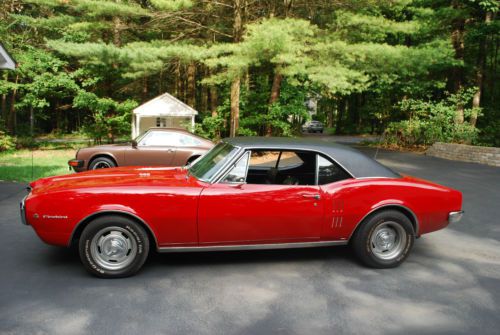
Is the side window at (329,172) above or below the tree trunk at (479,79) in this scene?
below

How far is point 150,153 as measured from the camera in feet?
32.6

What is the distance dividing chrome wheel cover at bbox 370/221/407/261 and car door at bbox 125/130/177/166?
649 cm

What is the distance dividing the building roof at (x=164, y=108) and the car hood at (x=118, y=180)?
546 inches

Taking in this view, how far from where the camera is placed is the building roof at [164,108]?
18.5 m

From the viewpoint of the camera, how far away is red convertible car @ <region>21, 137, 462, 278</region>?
13.0 ft

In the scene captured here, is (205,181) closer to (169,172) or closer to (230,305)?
(169,172)

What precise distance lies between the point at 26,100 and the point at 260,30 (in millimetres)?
13549

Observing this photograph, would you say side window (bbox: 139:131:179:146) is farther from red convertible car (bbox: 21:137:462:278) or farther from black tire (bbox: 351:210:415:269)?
black tire (bbox: 351:210:415:269)

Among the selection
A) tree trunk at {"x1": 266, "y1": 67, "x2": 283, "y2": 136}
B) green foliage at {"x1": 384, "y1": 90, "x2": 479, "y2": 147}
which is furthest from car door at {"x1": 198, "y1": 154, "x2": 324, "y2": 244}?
green foliage at {"x1": 384, "y1": 90, "x2": 479, "y2": 147}

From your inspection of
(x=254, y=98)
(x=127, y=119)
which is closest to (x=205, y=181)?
(x=254, y=98)

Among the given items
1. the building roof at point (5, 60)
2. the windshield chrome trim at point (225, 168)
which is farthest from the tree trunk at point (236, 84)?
the windshield chrome trim at point (225, 168)

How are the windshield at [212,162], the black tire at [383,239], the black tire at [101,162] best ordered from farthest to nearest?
the black tire at [101,162] < the black tire at [383,239] < the windshield at [212,162]

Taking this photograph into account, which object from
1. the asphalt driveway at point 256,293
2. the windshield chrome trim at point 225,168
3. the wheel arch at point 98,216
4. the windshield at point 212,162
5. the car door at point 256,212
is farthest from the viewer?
the windshield at point 212,162

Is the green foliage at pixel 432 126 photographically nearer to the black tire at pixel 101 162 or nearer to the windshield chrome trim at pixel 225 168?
the black tire at pixel 101 162
